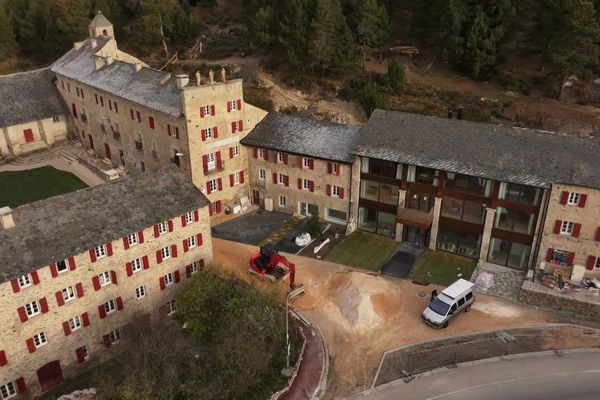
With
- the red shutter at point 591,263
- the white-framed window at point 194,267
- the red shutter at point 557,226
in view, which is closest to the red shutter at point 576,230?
the red shutter at point 557,226

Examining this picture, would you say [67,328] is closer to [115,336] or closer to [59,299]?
[59,299]

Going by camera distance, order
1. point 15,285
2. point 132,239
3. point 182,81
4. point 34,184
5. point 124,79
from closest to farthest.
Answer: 1. point 15,285
2. point 132,239
3. point 182,81
4. point 124,79
5. point 34,184

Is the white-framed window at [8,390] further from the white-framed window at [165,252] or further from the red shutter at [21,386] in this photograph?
the white-framed window at [165,252]

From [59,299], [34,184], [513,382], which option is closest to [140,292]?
[59,299]

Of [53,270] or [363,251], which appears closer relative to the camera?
[53,270]

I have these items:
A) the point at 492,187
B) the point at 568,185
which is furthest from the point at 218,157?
the point at 568,185

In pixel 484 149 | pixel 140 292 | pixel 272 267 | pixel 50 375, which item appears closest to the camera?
pixel 50 375

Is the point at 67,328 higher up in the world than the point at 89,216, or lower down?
lower down

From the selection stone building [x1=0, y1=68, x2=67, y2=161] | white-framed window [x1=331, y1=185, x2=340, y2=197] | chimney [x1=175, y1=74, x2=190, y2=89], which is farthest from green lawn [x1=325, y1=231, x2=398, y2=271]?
stone building [x1=0, y1=68, x2=67, y2=161]
